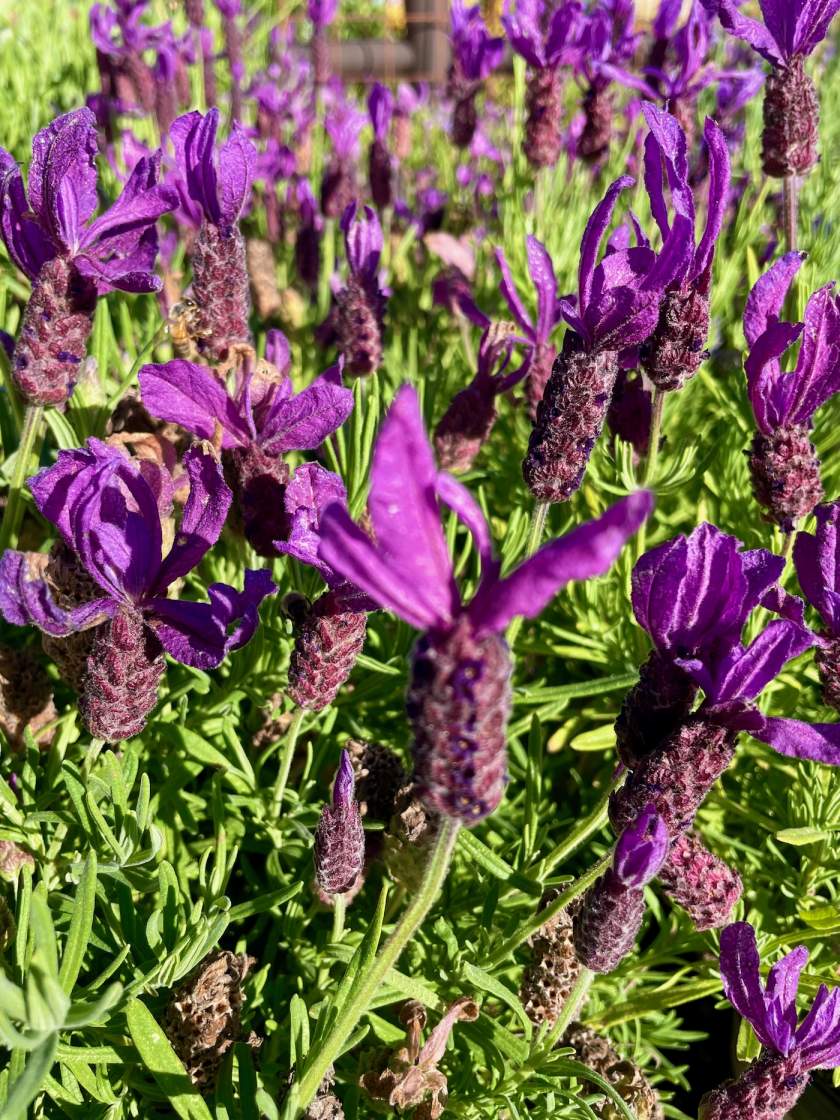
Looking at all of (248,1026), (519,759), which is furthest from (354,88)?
(248,1026)

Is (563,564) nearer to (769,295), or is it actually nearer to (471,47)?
(769,295)

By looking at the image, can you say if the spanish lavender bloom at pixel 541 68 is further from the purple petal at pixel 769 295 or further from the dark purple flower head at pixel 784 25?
the purple petal at pixel 769 295

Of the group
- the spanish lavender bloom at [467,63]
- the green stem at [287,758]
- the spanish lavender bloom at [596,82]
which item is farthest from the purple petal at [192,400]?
the spanish lavender bloom at [467,63]

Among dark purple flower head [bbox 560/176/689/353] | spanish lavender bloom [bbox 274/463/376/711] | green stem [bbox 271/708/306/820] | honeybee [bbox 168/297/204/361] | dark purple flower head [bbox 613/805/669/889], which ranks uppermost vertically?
dark purple flower head [bbox 560/176/689/353]

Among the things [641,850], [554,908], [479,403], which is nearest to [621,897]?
[641,850]

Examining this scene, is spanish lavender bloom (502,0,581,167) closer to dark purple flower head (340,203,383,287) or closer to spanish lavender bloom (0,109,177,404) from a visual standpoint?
dark purple flower head (340,203,383,287)

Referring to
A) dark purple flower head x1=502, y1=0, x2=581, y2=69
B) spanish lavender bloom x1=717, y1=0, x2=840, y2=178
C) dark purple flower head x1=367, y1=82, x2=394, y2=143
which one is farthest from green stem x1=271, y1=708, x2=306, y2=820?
dark purple flower head x1=367, y1=82, x2=394, y2=143

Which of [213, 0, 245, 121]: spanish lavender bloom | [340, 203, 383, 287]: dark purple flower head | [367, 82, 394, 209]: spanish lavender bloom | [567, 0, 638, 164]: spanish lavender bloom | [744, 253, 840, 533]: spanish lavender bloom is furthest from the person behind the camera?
[213, 0, 245, 121]: spanish lavender bloom
